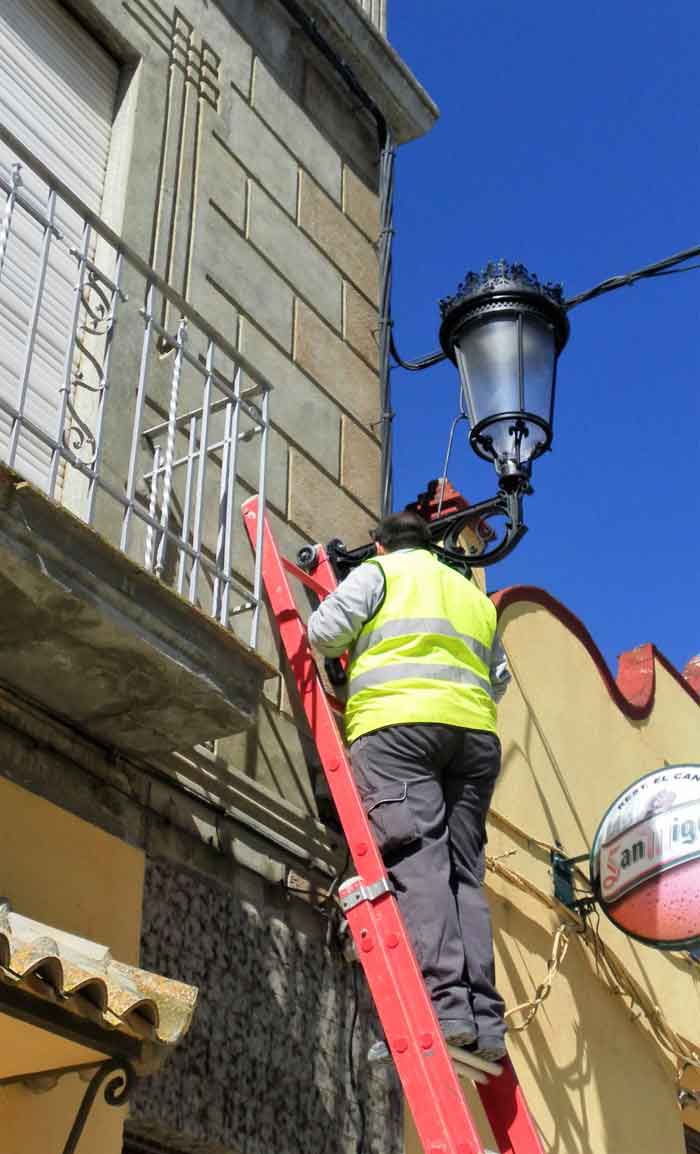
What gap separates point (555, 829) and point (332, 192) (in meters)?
3.27

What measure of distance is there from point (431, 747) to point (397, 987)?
884 mm

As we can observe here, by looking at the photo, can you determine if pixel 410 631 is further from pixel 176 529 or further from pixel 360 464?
pixel 360 464

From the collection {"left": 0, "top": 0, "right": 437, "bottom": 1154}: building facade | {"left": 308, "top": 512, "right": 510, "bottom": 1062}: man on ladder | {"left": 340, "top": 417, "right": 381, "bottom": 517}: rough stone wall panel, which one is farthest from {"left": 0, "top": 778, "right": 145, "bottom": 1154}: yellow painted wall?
{"left": 340, "top": 417, "right": 381, "bottom": 517}: rough stone wall panel

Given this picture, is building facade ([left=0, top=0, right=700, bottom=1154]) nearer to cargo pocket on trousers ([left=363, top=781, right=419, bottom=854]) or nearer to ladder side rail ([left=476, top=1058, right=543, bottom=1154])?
cargo pocket on trousers ([left=363, top=781, right=419, bottom=854])

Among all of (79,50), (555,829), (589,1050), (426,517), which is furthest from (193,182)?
(589,1050)

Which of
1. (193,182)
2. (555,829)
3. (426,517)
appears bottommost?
(555,829)

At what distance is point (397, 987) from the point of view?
4.34 meters

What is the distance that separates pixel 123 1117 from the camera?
4.32 metres

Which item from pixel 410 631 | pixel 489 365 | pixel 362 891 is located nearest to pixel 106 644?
pixel 362 891

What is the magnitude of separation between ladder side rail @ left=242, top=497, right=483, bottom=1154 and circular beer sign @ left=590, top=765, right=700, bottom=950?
93.6 inches

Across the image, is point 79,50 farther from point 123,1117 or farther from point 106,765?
point 123,1117

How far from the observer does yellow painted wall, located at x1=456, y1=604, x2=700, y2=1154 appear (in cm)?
691

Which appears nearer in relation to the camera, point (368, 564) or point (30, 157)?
point (30, 157)

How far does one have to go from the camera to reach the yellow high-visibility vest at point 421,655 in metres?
5.07
